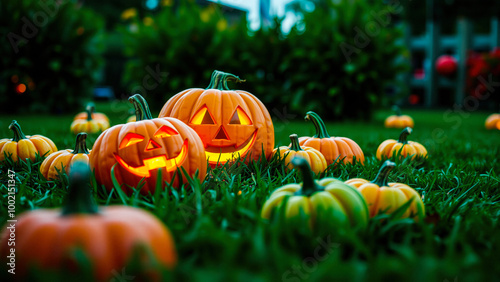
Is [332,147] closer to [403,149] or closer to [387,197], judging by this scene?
[403,149]

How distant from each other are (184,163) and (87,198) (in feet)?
3.13

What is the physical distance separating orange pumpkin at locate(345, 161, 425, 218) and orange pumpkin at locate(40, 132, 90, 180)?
56.8 inches

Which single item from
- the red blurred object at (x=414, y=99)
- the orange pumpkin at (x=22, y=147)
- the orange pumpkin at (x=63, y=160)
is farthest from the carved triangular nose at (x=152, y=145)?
the red blurred object at (x=414, y=99)

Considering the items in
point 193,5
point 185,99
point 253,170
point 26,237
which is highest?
point 193,5

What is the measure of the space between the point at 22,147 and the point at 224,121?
4.35 feet

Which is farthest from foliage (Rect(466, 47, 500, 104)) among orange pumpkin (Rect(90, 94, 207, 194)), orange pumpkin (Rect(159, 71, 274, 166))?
orange pumpkin (Rect(90, 94, 207, 194))

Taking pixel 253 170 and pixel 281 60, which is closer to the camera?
pixel 253 170

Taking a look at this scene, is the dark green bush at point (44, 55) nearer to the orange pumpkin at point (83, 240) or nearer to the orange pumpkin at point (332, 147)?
the orange pumpkin at point (332, 147)

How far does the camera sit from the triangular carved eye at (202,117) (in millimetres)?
2441

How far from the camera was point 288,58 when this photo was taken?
28.4 feet

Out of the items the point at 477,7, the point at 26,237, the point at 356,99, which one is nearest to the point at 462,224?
the point at 26,237

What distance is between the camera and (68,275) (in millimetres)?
902

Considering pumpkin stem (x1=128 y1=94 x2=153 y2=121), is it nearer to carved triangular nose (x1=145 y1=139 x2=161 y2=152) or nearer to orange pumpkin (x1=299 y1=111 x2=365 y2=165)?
carved triangular nose (x1=145 y1=139 x2=161 y2=152)

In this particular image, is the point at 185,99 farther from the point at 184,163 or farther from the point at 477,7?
the point at 477,7
